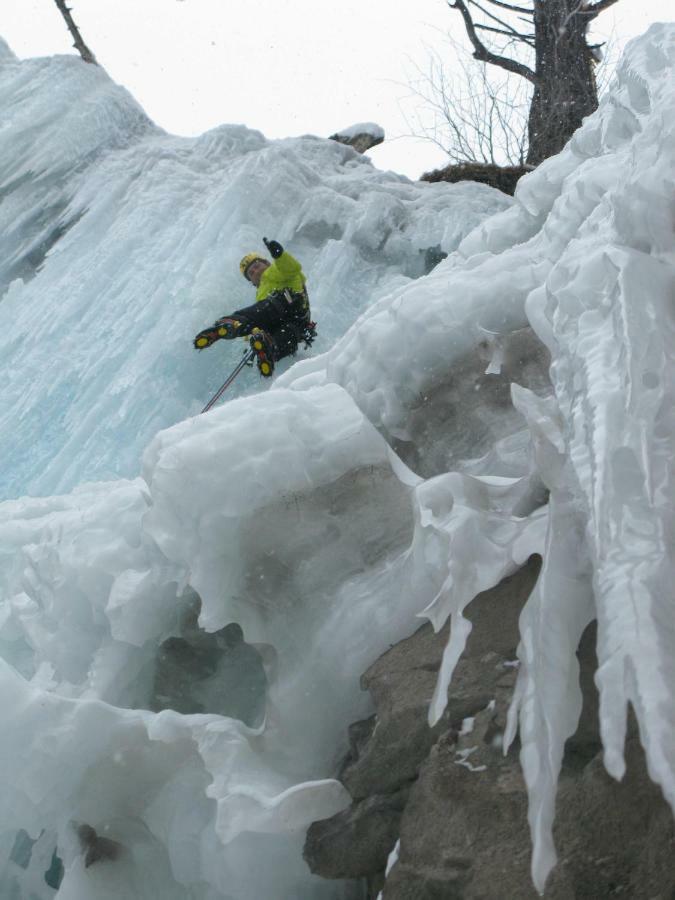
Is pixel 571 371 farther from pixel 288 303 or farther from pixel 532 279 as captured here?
pixel 288 303

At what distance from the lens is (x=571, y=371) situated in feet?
5.41

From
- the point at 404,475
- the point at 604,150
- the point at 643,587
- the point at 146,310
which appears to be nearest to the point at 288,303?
the point at 146,310

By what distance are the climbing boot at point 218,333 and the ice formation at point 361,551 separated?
1.88 m

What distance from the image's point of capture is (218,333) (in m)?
5.11

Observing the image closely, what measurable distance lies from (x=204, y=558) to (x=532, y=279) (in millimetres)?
1240

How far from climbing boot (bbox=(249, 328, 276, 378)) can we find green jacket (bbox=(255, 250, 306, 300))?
10.8 inches

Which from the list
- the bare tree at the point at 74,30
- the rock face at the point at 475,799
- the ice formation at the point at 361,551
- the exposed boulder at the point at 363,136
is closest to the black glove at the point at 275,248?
the ice formation at the point at 361,551

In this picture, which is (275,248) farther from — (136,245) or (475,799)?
(475,799)

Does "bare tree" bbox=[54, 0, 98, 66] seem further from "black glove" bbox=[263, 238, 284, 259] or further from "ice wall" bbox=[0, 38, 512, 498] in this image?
"black glove" bbox=[263, 238, 284, 259]

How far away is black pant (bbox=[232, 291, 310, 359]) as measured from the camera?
5129mm

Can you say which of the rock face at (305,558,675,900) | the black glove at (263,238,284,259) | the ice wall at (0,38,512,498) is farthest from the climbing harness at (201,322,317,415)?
the rock face at (305,558,675,900)

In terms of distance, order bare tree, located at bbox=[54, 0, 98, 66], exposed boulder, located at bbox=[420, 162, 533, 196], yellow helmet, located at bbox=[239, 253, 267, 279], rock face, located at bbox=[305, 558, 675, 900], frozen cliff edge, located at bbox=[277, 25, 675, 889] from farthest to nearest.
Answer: bare tree, located at bbox=[54, 0, 98, 66], exposed boulder, located at bbox=[420, 162, 533, 196], yellow helmet, located at bbox=[239, 253, 267, 279], rock face, located at bbox=[305, 558, 675, 900], frozen cliff edge, located at bbox=[277, 25, 675, 889]

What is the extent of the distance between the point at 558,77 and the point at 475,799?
8902 millimetres

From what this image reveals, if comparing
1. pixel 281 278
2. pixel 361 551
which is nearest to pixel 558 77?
pixel 281 278
